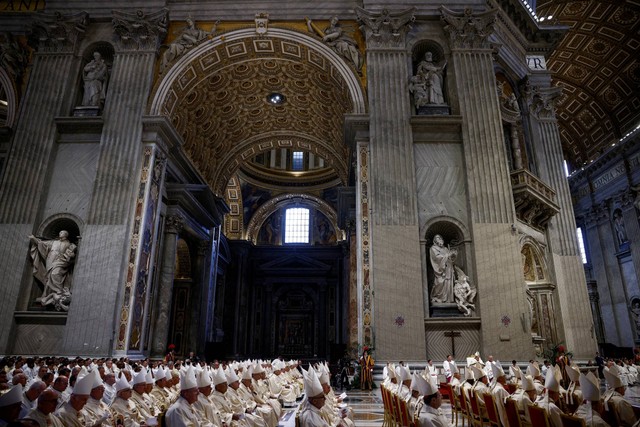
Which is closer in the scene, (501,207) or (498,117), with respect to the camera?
(501,207)

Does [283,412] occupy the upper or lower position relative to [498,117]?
lower

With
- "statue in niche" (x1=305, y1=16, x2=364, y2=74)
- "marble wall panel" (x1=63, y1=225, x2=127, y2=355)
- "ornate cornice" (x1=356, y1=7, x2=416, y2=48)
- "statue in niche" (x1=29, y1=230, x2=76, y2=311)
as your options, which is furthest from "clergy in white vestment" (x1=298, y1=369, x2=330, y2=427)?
"ornate cornice" (x1=356, y1=7, x2=416, y2=48)

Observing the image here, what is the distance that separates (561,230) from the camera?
1360cm

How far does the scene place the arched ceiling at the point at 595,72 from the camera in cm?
1934

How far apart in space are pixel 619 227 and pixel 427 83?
14093 mm

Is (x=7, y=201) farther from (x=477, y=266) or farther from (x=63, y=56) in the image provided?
(x=477, y=266)

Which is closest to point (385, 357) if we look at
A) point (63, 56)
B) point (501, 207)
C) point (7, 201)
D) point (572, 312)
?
point (501, 207)

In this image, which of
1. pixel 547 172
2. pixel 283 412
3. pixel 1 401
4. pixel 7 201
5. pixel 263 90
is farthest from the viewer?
pixel 263 90

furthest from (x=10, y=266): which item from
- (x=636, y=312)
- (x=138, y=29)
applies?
(x=636, y=312)

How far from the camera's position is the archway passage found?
13.7 metres

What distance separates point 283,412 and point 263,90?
41.0ft

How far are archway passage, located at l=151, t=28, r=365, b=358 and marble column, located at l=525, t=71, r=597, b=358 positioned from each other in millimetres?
6293

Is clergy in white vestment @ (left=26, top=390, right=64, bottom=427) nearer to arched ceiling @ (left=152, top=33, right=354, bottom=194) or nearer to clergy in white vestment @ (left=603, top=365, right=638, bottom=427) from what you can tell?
clergy in white vestment @ (left=603, top=365, right=638, bottom=427)

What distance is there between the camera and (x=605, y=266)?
21078 millimetres
